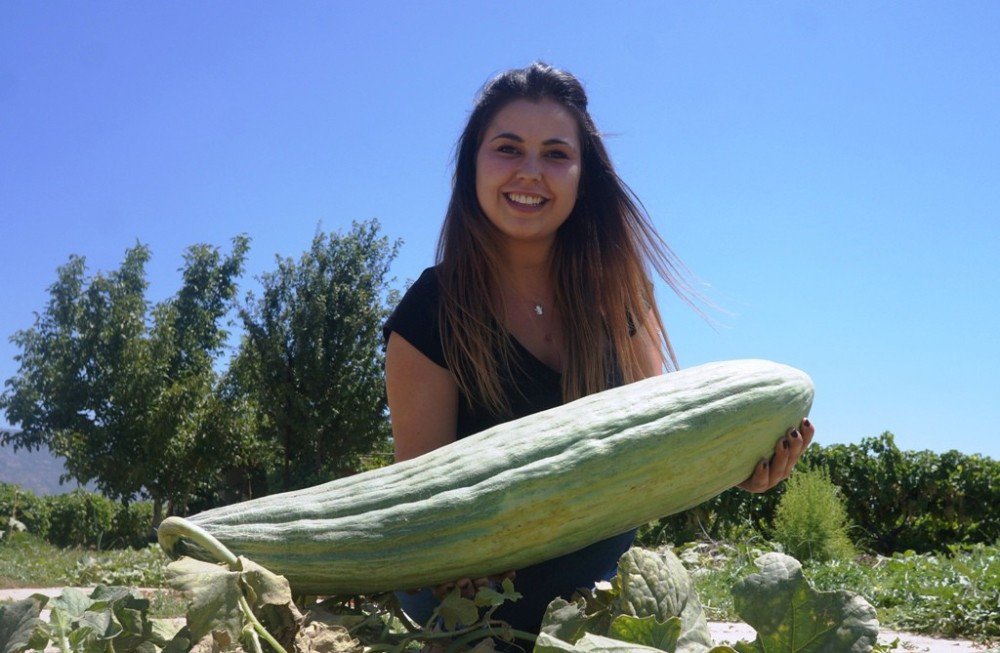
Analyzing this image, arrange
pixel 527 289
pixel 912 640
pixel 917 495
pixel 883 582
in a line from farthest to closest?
1. pixel 917 495
2. pixel 883 582
3. pixel 912 640
4. pixel 527 289

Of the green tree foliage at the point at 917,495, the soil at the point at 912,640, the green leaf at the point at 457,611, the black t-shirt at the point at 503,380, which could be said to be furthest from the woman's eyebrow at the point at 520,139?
the green tree foliage at the point at 917,495

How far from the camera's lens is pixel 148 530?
20938 mm

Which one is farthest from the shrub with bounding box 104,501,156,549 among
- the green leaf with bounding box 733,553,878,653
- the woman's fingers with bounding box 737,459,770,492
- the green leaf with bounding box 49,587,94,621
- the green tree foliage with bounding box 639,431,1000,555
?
the green leaf with bounding box 733,553,878,653

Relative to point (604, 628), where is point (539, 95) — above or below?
above

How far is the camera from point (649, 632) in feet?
2.87

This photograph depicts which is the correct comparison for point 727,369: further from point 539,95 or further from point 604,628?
point 539,95

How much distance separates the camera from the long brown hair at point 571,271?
8.18 ft

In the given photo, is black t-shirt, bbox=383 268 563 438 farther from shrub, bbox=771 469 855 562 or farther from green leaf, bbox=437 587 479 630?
shrub, bbox=771 469 855 562

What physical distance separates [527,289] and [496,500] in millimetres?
1512

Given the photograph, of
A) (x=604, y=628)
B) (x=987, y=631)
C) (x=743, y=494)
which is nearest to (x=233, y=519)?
(x=604, y=628)

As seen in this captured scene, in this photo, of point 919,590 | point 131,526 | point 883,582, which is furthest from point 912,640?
point 131,526

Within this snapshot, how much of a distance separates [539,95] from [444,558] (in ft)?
5.81

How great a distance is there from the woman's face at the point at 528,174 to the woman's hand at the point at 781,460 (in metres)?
1.03

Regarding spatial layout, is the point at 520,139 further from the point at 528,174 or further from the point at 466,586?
the point at 466,586
